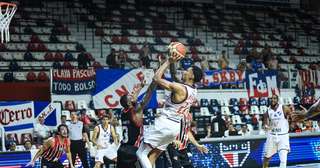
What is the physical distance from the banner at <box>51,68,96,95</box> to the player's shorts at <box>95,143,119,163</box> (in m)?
3.93

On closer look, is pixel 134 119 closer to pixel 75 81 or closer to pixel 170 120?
pixel 170 120

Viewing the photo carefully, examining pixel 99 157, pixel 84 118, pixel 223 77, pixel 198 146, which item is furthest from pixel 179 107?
pixel 223 77

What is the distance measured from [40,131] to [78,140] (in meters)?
2.24

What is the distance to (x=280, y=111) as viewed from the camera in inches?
614

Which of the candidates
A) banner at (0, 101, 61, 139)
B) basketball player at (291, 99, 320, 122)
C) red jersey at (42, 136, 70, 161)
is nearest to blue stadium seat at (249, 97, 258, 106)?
banner at (0, 101, 61, 139)

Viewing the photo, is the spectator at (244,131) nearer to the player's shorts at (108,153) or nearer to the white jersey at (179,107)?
the player's shorts at (108,153)

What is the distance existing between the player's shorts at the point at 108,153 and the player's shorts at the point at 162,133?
6586mm

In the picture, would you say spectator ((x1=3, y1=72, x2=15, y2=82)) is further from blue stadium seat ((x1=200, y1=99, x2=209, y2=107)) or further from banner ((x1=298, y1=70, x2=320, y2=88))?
banner ((x1=298, y1=70, x2=320, y2=88))

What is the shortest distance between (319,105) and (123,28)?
21.5 m

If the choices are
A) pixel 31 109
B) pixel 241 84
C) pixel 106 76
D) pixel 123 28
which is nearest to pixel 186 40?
pixel 123 28

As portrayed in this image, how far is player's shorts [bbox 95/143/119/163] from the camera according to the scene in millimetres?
15891

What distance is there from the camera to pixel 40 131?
18.3 m

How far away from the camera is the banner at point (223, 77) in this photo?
73.5 feet

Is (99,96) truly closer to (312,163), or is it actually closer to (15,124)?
(15,124)
